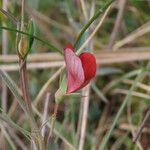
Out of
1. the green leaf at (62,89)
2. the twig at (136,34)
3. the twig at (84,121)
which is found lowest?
the twig at (84,121)

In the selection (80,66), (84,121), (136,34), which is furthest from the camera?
(136,34)

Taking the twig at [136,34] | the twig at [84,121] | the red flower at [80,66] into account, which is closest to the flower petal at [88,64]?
the red flower at [80,66]

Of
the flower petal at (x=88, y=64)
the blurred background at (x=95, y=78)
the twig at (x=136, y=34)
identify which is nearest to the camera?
the flower petal at (x=88, y=64)

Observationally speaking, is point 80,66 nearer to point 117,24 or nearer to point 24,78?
point 24,78

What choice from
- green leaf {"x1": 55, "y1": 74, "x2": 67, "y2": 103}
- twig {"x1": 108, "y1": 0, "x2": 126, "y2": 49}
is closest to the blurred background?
twig {"x1": 108, "y1": 0, "x2": 126, "y2": 49}

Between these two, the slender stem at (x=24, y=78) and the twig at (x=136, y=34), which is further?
the twig at (x=136, y=34)

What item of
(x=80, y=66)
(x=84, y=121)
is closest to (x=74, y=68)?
(x=80, y=66)

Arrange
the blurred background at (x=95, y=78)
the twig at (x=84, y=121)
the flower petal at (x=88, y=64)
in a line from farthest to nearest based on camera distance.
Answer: the blurred background at (x=95, y=78), the twig at (x=84, y=121), the flower petal at (x=88, y=64)

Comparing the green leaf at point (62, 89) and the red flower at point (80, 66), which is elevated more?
the red flower at point (80, 66)

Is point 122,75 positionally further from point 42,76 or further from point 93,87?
point 42,76

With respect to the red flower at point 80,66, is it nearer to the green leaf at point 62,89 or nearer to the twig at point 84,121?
the green leaf at point 62,89
